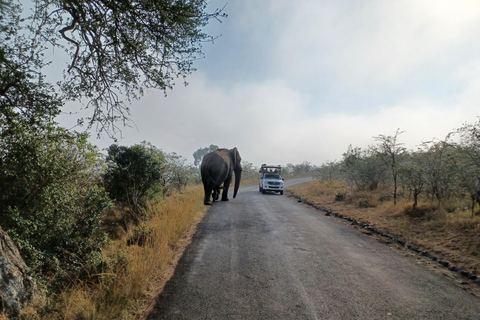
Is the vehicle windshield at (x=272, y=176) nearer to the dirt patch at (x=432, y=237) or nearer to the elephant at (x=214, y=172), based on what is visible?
the elephant at (x=214, y=172)

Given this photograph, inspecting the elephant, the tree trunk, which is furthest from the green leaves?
the elephant

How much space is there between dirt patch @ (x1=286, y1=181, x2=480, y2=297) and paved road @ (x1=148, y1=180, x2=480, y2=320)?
17.4 inches

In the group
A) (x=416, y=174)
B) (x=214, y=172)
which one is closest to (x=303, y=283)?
(x=416, y=174)

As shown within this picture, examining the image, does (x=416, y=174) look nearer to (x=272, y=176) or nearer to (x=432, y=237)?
(x=432, y=237)

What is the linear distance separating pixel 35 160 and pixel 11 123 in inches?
28.3

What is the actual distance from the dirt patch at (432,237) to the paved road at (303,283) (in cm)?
44

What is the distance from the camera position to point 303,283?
4.61m

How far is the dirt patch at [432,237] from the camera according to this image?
5.53m

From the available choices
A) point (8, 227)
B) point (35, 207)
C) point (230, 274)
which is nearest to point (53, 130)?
point (35, 207)

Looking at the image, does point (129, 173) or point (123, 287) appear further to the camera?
point (129, 173)

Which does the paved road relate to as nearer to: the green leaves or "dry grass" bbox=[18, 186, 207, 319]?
"dry grass" bbox=[18, 186, 207, 319]

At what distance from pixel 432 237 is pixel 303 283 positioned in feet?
17.0

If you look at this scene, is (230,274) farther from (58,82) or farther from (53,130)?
(58,82)

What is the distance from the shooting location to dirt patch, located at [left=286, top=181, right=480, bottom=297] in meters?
5.53
